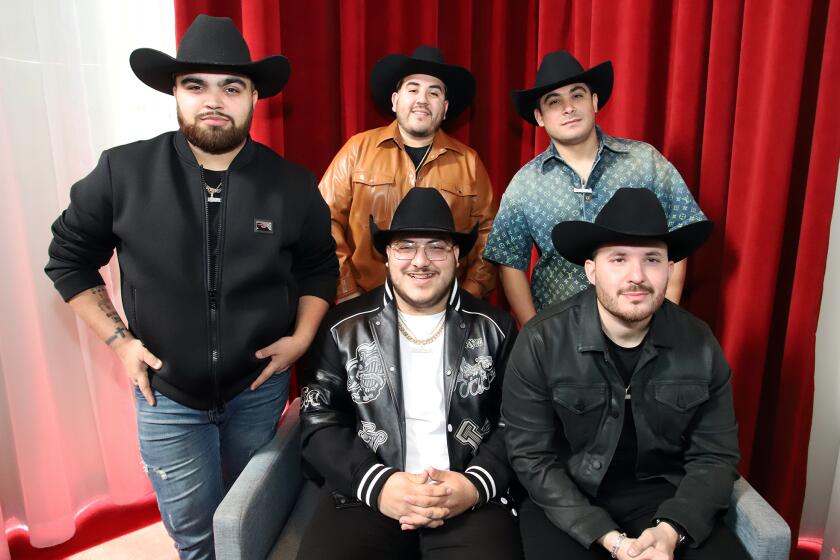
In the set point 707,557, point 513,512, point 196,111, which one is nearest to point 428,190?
point 196,111

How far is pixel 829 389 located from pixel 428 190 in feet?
5.54

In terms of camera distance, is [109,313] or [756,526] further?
[109,313]

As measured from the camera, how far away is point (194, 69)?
5.64ft

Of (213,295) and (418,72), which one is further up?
(418,72)

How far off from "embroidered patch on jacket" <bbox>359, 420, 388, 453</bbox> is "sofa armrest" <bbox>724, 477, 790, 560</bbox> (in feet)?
3.14

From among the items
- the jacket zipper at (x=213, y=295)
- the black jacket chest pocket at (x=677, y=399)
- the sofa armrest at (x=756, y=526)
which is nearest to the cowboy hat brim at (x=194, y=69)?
the jacket zipper at (x=213, y=295)

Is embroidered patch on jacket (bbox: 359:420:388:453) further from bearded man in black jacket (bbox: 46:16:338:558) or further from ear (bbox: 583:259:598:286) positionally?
ear (bbox: 583:259:598:286)

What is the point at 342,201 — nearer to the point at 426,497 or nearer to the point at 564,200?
the point at 564,200

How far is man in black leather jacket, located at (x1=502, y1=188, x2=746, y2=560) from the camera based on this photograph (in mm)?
1637

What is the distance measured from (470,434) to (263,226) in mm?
843

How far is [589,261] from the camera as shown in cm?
176

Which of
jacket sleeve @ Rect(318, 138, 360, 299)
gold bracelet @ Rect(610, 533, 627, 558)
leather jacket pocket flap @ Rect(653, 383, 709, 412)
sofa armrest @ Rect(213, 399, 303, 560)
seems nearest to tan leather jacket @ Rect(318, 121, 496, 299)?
jacket sleeve @ Rect(318, 138, 360, 299)

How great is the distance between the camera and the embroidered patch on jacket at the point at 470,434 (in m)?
1.82

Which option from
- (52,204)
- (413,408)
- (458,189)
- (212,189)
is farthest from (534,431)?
(52,204)
